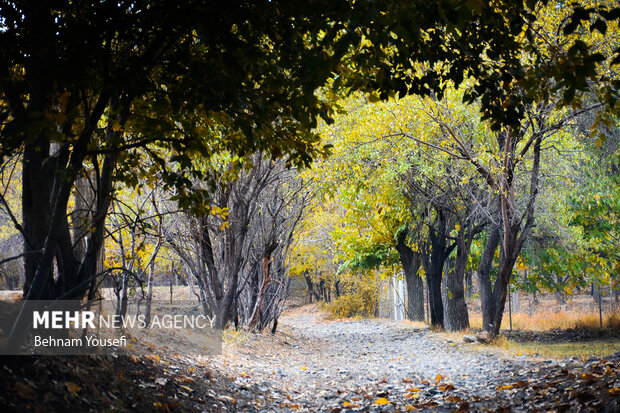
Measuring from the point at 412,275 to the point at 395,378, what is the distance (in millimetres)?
11616

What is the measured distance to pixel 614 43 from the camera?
27.6ft

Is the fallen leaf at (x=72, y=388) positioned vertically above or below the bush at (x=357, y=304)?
above

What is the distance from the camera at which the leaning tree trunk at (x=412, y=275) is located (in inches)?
737

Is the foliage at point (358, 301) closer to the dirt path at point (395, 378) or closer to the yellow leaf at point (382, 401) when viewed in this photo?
the dirt path at point (395, 378)

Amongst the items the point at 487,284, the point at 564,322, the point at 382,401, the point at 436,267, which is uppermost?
the point at 436,267

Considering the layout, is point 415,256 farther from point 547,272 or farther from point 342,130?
point 342,130

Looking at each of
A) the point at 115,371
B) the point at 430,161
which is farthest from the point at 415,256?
the point at 115,371

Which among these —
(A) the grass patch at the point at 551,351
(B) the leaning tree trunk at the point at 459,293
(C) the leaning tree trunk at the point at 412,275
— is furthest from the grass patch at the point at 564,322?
(A) the grass patch at the point at 551,351

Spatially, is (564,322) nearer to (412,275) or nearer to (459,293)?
(412,275)

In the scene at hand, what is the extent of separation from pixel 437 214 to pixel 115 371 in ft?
39.6

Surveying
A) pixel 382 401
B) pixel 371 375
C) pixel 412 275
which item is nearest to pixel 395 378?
pixel 371 375

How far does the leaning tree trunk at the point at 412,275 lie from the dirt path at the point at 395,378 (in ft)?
21.6

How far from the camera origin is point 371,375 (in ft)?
27.5

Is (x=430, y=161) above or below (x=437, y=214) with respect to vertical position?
above
